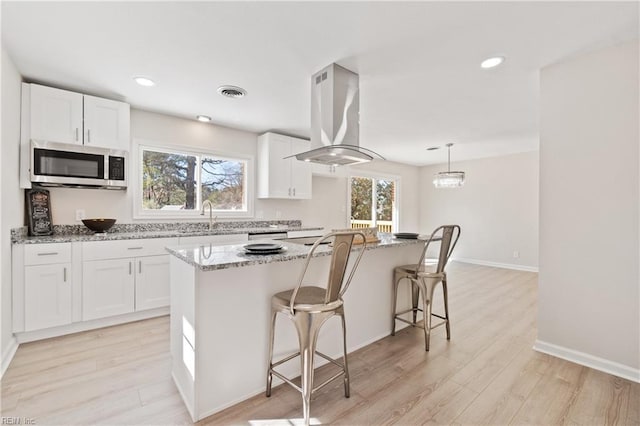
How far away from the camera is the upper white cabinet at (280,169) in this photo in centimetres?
443

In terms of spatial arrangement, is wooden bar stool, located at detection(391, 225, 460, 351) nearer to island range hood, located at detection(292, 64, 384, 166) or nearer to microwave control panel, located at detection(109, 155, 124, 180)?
island range hood, located at detection(292, 64, 384, 166)

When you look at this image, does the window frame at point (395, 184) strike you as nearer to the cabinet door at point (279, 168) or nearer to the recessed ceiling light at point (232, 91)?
the cabinet door at point (279, 168)

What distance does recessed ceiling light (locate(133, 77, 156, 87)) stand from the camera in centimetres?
273

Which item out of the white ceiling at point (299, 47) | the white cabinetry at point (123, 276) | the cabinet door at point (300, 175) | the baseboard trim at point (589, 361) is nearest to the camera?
the white ceiling at point (299, 47)

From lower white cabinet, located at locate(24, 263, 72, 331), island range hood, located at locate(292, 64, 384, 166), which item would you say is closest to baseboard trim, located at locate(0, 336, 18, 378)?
lower white cabinet, located at locate(24, 263, 72, 331)

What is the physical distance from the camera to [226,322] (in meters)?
1.74

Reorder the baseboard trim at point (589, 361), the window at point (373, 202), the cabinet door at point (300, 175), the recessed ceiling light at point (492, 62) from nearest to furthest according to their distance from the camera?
the baseboard trim at point (589, 361) < the recessed ceiling light at point (492, 62) < the cabinet door at point (300, 175) < the window at point (373, 202)

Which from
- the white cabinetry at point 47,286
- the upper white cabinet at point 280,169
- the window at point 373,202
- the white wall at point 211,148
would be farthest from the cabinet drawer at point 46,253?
the window at point 373,202

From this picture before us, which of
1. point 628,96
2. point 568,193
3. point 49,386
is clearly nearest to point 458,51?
point 628,96

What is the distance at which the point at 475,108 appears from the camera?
11.5ft

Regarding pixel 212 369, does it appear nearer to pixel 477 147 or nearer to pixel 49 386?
pixel 49 386

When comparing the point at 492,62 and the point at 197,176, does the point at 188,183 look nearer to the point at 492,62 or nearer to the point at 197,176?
the point at 197,176

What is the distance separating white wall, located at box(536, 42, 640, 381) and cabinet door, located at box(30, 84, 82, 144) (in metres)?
4.42

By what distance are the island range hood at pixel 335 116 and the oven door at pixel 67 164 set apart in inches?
87.7
